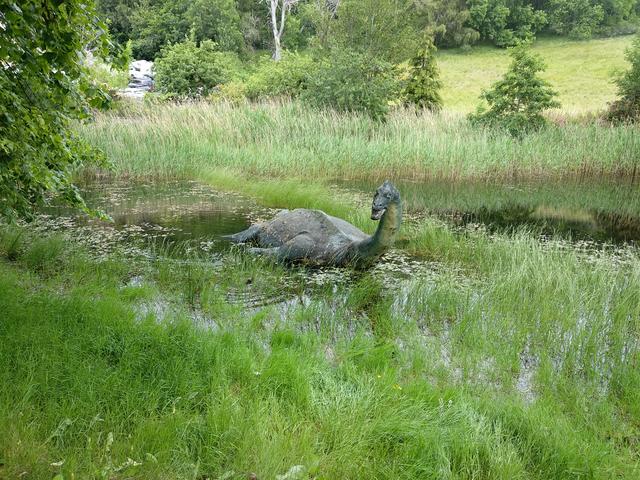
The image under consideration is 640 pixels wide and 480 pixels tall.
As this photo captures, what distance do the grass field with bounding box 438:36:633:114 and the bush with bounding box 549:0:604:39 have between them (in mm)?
1072

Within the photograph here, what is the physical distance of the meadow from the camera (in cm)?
239

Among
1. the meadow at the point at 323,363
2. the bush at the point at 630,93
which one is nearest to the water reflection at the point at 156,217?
the meadow at the point at 323,363

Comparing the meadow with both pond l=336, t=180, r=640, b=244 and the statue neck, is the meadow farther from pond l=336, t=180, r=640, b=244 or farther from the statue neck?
pond l=336, t=180, r=640, b=244

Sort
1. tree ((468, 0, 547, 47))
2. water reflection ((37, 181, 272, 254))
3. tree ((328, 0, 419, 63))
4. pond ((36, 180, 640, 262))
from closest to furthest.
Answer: water reflection ((37, 181, 272, 254))
pond ((36, 180, 640, 262))
tree ((328, 0, 419, 63))
tree ((468, 0, 547, 47))

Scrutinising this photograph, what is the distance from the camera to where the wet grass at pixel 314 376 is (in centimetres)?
238

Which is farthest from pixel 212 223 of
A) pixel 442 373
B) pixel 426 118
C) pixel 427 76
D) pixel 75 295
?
pixel 427 76

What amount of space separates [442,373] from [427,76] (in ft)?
57.9

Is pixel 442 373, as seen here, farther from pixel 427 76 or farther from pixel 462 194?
pixel 427 76

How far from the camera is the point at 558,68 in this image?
33.5 metres

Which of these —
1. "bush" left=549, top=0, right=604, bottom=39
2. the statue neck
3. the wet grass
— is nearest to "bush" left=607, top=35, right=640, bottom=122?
the wet grass

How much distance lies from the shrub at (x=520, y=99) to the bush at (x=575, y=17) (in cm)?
2873

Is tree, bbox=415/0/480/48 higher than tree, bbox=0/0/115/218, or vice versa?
tree, bbox=415/0/480/48

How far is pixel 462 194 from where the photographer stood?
35.4ft

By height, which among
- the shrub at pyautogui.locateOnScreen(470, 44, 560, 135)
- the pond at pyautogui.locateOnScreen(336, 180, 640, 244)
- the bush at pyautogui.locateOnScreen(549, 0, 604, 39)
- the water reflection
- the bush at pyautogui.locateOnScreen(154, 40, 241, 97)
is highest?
the bush at pyautogui.locateOnScreen(549, 0, 604, 39)
